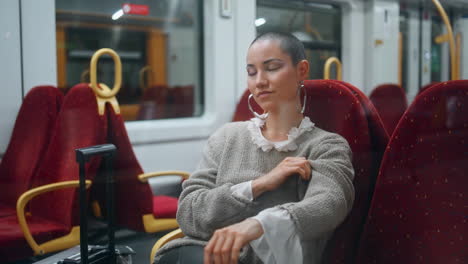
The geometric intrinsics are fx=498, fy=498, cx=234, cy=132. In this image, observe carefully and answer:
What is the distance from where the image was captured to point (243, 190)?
123 cm

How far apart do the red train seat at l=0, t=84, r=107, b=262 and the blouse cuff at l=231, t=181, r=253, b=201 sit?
96cm

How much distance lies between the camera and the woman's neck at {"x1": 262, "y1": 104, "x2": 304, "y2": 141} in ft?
4.18

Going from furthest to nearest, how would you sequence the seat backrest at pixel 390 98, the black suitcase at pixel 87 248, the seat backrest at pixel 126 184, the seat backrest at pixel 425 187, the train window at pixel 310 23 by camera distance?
the seat backrest at pixel 126 184, the seat backrest at pixel 390 98, the train window at pixel 310 23, the black suitcase at pixel 87 248, the seat backrest at pixel 425 187

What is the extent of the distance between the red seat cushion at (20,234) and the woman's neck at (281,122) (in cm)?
114

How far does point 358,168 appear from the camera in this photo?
4.42 ft

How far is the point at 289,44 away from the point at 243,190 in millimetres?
375

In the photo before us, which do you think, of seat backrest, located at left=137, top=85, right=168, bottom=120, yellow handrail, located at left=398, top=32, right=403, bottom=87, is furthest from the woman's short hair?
seat backrest, located at left=137, top=85, right=168, bottom=120

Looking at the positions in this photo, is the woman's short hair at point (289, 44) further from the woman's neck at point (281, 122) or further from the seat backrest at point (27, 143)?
the seat backrest at point (27, 143)

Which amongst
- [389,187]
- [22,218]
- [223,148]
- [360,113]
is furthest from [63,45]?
[389,187]

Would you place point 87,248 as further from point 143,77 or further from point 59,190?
point 143,77

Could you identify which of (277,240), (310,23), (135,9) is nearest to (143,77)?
(135,9)

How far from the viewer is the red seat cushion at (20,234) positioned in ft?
6.28

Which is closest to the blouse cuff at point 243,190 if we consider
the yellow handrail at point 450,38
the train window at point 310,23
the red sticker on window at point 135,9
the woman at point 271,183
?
the woman at point 271,183

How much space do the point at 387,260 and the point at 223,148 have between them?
52cm
